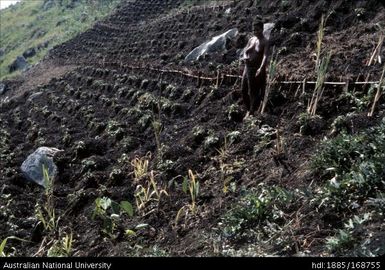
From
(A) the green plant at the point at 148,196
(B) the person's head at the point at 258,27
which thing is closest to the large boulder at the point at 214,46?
Answer: (B) the person's head at the point at 258,27

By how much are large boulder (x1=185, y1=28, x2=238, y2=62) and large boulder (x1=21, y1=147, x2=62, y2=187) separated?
5.50m

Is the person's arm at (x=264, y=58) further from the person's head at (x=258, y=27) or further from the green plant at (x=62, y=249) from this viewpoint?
the green plant at (x=62, y=249)

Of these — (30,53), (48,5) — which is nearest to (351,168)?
(30,53)

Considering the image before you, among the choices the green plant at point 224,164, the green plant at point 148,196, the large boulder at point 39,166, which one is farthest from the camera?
the large boulder at point 39,166

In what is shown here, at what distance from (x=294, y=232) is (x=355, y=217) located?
22.6 inches

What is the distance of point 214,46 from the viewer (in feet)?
44.5

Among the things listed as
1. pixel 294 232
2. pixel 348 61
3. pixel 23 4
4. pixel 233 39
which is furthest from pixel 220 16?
pixel 23 4

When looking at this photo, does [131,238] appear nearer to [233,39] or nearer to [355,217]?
[355,217]

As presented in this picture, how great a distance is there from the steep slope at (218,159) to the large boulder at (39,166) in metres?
0.16

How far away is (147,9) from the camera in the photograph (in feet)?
91.5

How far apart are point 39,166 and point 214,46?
634cm

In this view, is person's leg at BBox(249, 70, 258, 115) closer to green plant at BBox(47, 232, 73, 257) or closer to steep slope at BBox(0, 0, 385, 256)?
steep slope at BBox(0, 0, 385, 256)

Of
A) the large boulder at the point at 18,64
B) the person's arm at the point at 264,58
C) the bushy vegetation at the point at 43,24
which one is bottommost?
the large boulder at the point at 18,64

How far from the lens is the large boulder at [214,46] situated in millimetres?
13430
